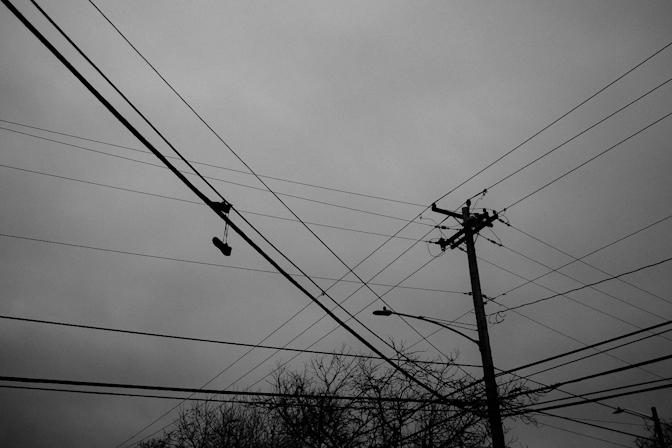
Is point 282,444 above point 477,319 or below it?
below

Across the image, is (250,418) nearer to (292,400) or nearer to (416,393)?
(292,400)

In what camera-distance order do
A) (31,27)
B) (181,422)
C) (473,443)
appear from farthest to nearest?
(181,422) < (473,443) < (31,27)

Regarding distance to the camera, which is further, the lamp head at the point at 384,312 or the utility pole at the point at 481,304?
the lamp head at the point at 384,312

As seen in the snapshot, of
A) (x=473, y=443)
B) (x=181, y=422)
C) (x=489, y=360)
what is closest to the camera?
(x=489, y=360)

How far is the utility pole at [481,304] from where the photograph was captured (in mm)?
9758

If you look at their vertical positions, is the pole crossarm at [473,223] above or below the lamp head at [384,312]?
above

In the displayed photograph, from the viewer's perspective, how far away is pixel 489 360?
10555 mm

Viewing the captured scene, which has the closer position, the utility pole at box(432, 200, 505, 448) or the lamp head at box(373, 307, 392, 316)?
the utility pole at box(432, 200, 505, 448)

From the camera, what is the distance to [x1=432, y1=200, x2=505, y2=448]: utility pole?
9.76 m

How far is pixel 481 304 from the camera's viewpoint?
11.2m

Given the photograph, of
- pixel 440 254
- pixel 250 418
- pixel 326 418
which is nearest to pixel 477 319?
pixel 440 254

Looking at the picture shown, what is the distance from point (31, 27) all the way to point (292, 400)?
23.0 metres

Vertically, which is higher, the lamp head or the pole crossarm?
the pole crossarm

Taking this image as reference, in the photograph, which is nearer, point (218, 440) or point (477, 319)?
point (477, 319)
